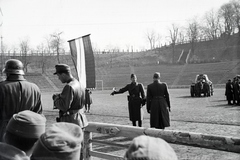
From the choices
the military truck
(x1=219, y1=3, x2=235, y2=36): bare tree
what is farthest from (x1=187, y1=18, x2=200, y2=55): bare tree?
the military truck

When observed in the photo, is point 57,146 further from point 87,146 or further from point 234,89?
point 234,89

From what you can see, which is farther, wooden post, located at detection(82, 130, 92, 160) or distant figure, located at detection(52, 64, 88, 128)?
wooden post, located at detection(82, 130, 92, 160)

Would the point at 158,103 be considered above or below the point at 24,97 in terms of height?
below

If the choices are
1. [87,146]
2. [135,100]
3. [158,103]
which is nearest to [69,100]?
[87,146]

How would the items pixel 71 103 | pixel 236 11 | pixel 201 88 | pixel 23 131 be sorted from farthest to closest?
pixel 236 11
pixel 201 88
pixel 71 103
pixel 23 131

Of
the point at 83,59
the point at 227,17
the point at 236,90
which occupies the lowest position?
the point at 236,90

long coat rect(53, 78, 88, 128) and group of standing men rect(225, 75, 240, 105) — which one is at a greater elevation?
A: long coat rect(53, 78, 88, 128)

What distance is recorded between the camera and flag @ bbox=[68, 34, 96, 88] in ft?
24.7

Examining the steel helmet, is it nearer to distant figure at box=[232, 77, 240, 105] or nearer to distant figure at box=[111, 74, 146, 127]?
distant figure at box=[111, 74, 146, 127]

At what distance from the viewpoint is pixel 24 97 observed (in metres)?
3.71

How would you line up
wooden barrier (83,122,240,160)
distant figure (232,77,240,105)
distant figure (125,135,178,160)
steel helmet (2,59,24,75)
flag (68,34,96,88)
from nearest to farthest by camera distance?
distant figure (125,135,178,160) → wooden barrier (83,122,240,160) → steel helmet (2,59,24,75) → flag (68,34,96,88) → distant figure (232,77,240,105)

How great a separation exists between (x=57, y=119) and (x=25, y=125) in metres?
2.60

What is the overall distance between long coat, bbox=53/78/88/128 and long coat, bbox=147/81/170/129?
3288mm

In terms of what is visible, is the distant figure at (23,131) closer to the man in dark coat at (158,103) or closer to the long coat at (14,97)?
Result: the long coat at (14,97)
